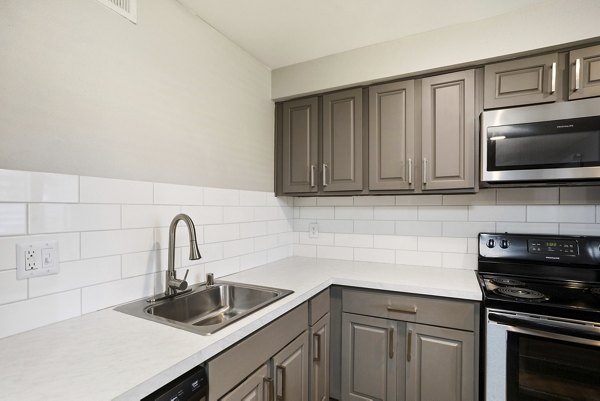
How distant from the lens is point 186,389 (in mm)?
826

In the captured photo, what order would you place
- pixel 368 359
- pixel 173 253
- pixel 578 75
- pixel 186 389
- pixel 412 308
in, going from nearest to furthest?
pixel 186 389 → pixel 173 253 → pixel 578 75 → pixel 412 308 → pixel 368 359

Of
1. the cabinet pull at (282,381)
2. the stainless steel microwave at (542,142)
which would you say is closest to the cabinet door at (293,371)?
the cabinet pull at (282,381)

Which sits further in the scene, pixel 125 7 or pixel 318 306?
pixel 318 306

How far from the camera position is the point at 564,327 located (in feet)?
4.13

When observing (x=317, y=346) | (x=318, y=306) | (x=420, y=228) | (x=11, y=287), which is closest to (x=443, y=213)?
(x=420, y=228)

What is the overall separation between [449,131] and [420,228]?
0.69 metres

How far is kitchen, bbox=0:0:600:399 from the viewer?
964 millimetres

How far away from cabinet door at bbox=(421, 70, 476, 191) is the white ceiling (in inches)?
12.7

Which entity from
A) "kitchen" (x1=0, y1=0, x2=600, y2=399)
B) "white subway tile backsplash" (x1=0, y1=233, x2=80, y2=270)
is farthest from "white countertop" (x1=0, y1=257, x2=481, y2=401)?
"white subway tile backsplash" (x1=0, y1=233, x2=80, y2=270)

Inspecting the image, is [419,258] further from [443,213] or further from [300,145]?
[300,145]

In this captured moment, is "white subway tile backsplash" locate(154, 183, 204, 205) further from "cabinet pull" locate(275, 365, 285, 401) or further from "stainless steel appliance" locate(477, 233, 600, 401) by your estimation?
"stainless steel appliance" locate(477, 233, 600, 401)

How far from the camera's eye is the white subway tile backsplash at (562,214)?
5.61 ft

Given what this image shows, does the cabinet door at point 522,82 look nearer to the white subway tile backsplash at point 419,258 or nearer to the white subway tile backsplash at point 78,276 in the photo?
the white subway tile backsplash at point 419,258

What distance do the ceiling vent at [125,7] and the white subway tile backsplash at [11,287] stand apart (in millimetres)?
1058
